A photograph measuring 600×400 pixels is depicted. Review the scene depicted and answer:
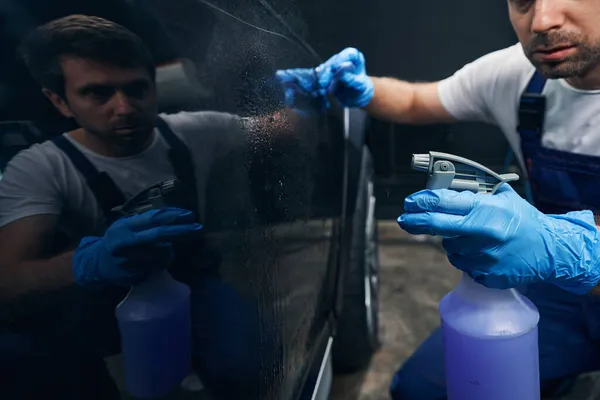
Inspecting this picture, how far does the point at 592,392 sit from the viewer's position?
142cm

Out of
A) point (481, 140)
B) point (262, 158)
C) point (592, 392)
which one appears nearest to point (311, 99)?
point (262, 158)

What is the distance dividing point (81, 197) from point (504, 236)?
0.58 meters

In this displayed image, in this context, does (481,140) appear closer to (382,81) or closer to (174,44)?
(382,81)

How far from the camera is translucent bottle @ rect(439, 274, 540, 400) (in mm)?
772

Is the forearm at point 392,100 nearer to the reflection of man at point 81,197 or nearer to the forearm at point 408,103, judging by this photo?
the forearm at point 408,103

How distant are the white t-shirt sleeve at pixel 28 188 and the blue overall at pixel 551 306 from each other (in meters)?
1.15

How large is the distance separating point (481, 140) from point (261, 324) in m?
1.19

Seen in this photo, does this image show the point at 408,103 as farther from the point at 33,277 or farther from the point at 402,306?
the point at 33,277

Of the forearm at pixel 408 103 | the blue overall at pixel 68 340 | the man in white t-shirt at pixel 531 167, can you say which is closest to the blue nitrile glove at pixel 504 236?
the man in white t-shirt at pixel 531 167

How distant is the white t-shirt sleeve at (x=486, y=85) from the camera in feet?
4.19

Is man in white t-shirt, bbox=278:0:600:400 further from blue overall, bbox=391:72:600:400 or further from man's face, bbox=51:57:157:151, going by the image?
man's face, bbox=51:57:157:151

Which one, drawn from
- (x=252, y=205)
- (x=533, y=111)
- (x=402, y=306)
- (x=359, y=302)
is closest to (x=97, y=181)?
(x=252, y=205)

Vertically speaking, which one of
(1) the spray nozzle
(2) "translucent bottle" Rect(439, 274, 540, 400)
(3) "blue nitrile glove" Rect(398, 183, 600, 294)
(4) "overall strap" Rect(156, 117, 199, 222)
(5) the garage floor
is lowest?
(5) the garage floor

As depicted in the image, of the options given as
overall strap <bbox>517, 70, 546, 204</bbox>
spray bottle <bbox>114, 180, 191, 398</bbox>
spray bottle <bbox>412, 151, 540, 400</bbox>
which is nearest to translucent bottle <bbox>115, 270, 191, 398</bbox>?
spray bottle <bbox>114, 180, 191, 398</bbox>
